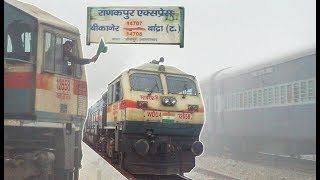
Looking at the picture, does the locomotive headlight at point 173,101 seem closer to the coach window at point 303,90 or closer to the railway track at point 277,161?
the coach window at point 303,90

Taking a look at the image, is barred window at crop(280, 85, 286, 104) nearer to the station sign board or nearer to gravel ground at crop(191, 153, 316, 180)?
gravel ground at crop(191, 153, 316, 180)

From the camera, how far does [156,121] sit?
9.52 meters

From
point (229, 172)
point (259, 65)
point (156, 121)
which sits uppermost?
point (259, 65)

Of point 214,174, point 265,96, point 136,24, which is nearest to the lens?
point 136,24

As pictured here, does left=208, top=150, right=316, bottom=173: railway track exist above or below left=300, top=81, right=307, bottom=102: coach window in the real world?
below

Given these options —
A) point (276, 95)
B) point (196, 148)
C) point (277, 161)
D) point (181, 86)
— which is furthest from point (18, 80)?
point (277, 161)

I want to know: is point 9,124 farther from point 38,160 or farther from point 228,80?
point 228,80

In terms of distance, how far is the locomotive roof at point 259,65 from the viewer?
13534 mm

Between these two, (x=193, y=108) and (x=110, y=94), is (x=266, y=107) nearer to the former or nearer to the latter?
(x=193, y=108)

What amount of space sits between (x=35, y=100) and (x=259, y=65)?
11340 millimetres

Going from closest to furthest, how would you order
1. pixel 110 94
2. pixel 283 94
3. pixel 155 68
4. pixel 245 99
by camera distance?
pixel 155 68 → pixel 110 94 → pixel 283 94 → pixel 245 99

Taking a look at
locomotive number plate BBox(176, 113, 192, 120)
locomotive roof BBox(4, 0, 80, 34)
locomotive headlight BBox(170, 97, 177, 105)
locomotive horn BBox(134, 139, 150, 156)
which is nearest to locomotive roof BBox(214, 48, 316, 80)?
Answer: locomotive number plate BBox(176, 113, 192, 120)

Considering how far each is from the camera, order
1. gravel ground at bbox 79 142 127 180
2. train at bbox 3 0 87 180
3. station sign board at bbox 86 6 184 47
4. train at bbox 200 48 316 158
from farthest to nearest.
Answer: gravel ground at bbox 79 142 127 180, train at bbox 200 48 316 158, station sign board at bbox 86 6 184 47, train at bbox 3 0 87 180

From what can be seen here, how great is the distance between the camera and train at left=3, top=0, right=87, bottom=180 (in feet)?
21.8
